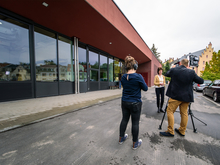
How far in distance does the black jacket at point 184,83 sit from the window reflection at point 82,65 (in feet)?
26.5

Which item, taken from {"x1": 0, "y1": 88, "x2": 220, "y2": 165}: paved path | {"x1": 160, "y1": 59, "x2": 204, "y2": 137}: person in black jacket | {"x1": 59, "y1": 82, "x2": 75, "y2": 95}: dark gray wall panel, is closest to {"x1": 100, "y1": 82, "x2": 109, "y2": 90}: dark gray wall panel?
{"x1": 59, "y1": 82, "x2": 75, "y2": 95}: dark gray wall panel

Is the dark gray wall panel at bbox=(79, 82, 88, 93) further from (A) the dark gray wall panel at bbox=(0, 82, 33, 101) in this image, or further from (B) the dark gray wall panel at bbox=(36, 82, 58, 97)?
(A) the dark gray wall panel at bbox=(0, 82, 33, 101)

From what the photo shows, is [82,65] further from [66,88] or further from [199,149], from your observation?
[199,149]

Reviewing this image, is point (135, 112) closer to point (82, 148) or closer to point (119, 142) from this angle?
point (119, 142)

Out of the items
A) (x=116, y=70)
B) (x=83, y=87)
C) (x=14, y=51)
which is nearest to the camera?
(x=14, y=51)

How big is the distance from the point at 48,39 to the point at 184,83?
27.6ft

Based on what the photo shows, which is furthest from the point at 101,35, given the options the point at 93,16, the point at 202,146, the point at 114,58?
the point at 202,146

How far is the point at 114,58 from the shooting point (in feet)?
48.6

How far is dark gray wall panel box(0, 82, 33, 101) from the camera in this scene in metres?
5.11

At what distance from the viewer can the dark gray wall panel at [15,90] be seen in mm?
5108

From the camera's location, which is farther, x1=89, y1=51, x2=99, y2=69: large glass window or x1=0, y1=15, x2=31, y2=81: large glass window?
x1=89, y1=51, x2=99, y2=69: large glass window

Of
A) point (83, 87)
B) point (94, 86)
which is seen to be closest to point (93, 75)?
point (94, 86)

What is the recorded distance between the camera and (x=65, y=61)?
26.4ft

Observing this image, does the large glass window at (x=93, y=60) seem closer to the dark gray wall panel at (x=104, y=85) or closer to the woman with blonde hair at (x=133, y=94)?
the dark gray wall panel at (x=104, y=85)
